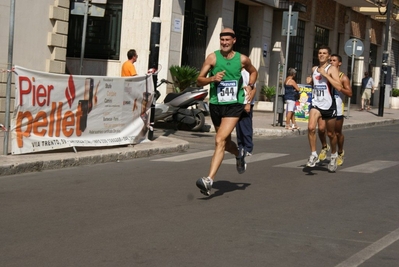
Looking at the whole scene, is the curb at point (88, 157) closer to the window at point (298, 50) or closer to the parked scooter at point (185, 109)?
the parked scooter at point (185, 109)

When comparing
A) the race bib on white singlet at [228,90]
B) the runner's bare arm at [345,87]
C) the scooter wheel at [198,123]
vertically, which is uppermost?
the runner's bare arm at [345,87]

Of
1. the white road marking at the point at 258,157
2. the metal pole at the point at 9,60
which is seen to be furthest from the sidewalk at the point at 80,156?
the white road marking at the point at 258,157

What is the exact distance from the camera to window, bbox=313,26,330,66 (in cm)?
3473

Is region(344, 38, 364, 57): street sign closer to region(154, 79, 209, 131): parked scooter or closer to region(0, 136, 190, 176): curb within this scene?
region(154, 79, 209, 131): parked scooter

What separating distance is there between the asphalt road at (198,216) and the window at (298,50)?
65.7 feet

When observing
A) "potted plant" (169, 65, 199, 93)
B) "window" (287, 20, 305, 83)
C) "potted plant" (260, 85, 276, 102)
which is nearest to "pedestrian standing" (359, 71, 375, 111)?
"window" (287, 20, 305, 83)

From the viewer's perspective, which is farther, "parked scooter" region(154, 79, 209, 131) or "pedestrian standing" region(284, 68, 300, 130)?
"pedestrian standing" region(284, 68, 300, 130)

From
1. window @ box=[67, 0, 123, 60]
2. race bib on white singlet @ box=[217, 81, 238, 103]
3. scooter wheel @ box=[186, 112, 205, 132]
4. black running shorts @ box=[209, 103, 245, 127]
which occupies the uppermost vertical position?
window @ box=[67, 0, 123, 60]

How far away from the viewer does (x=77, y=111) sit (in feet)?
42.0

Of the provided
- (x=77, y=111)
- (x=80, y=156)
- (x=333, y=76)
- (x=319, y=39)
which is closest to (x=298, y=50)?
(x=319, y=39)

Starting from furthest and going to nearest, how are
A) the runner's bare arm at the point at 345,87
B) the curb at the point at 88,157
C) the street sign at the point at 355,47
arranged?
1. the street sign at the point at 355,47
2. the runner's bare arm at the point at 345,87
3. the curb at the point at 88,157

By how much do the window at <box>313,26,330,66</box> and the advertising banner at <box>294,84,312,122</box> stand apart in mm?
11633

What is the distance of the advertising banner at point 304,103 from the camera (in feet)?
76.0

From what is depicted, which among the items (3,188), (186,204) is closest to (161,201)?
(186,204)
